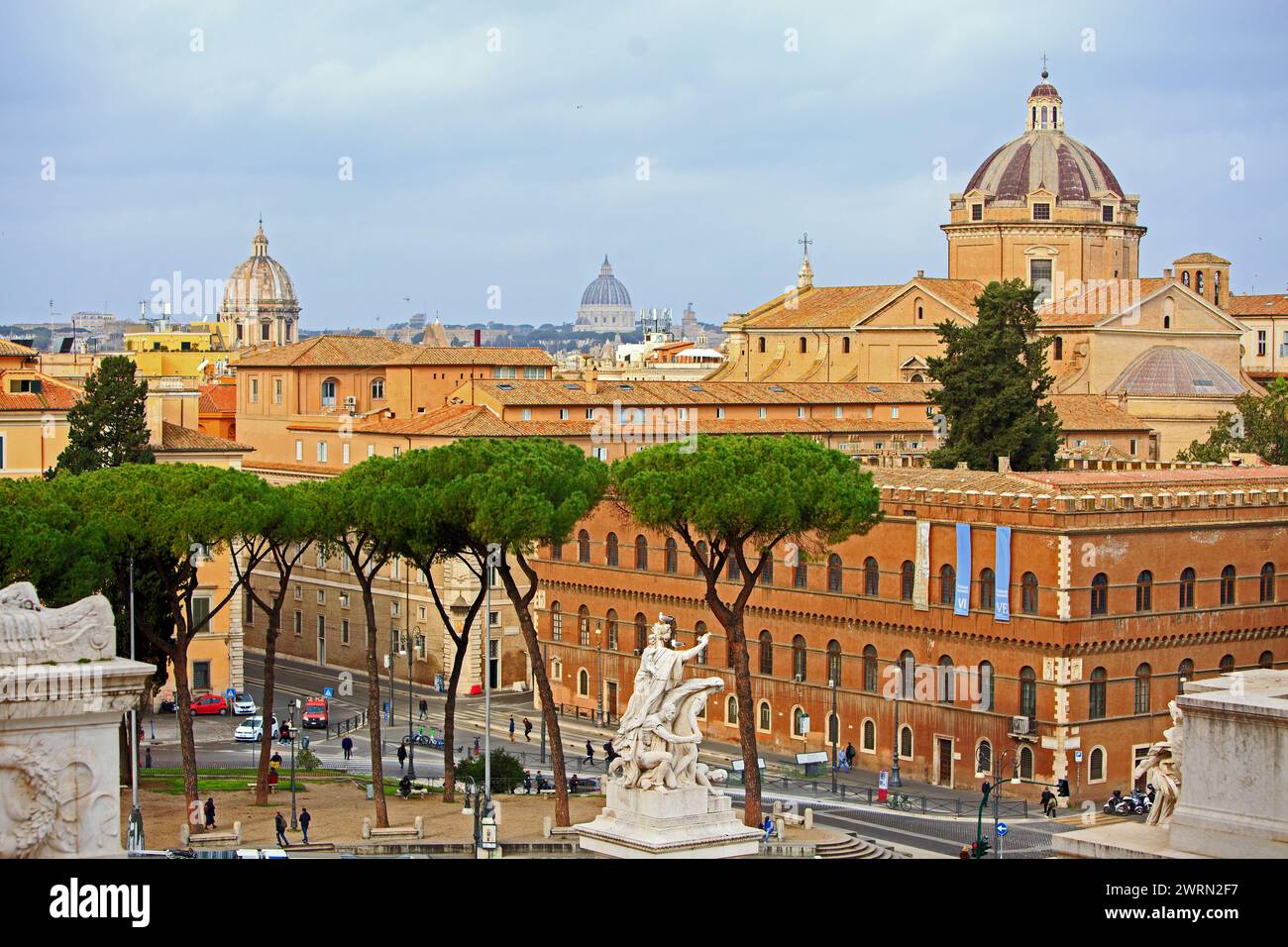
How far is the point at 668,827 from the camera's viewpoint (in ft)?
95.3

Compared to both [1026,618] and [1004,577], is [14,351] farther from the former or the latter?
[1026,618]

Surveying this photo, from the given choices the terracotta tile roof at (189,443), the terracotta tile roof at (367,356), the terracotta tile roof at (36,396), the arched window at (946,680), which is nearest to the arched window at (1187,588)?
the arched window at (946,680)

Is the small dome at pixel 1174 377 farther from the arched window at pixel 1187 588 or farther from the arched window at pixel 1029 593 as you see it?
the arched window at pixel 1029 593

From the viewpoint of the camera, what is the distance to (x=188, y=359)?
12300 cm

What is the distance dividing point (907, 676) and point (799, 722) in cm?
410

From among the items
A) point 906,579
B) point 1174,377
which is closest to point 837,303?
point 1174,377

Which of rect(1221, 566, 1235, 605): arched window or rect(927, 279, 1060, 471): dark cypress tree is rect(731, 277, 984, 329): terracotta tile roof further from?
rect(1221, 566, 1235, 605): arched window

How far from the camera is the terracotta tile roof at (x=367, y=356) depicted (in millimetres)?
87250

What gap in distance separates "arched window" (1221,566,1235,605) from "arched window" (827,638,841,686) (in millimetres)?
9234

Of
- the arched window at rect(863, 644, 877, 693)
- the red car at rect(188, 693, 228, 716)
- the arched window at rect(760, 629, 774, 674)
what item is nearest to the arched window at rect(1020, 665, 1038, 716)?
the arched window at rect(863, 644, 877, 693)

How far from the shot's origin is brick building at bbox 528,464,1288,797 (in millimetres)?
51938

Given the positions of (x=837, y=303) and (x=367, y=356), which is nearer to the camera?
(x=367, y=356)
